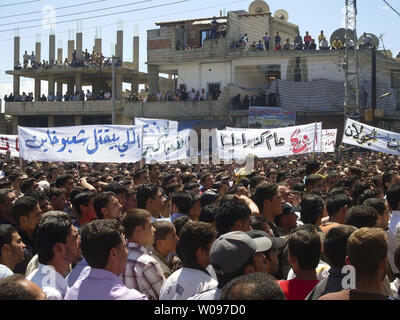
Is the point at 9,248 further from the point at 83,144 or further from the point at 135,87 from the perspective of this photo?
the point at 135,87

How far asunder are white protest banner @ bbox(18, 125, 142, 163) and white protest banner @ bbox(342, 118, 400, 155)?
18.5 feet

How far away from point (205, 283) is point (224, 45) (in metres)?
33.4

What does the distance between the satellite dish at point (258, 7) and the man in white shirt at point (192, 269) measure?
4124 centimetres

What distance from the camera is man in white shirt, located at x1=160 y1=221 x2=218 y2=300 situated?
3553 millimetres

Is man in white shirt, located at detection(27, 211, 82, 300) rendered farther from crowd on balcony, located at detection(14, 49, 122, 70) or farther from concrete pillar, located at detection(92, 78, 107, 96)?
concrete pillar, located at detection(92, 78, 107, 96)

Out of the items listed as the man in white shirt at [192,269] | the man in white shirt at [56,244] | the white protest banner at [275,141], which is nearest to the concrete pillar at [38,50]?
the white protest banner at [275,141]

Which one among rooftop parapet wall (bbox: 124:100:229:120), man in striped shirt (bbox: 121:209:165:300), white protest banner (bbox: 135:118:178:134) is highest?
rooftop parapet wall (bbox: 124:100:229:120)

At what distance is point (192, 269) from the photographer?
Answer: 371cm

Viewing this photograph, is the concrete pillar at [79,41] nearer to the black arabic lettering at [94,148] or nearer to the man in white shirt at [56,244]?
the black arabic lettering at [94,148]

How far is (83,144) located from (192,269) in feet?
29.3

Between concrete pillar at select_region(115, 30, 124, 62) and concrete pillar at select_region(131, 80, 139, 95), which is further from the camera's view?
concrete pillar at select_region(115, 30, 124, 62)

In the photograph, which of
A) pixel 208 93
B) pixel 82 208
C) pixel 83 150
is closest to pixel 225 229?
pixel 82 208

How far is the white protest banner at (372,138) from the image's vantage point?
14.0m

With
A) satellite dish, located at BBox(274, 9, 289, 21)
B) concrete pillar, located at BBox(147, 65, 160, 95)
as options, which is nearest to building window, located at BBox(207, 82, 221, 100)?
concrete pillar, located at BBox(147, 65, 160, 95)
